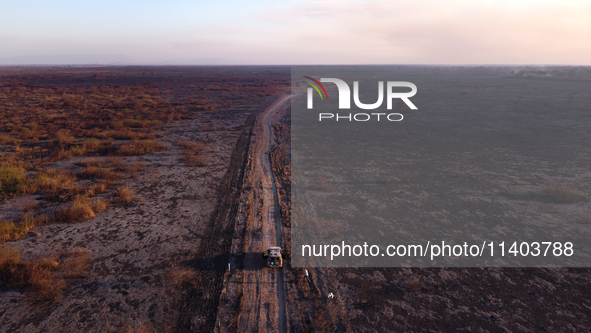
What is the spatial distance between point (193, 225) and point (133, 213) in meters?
2.81

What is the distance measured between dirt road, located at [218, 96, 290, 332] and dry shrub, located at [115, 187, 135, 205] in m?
4.85

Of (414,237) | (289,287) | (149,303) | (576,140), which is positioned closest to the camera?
(149,303)

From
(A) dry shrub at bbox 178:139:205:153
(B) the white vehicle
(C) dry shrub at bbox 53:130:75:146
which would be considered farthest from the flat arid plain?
(C) dry shrub at bbox 53:130:75:146

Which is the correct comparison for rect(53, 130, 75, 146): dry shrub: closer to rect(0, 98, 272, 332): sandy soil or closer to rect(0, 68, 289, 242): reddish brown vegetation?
rect(0, 68, 289, 242): reddish brown vegetation

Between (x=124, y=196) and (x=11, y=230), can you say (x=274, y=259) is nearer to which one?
(x=124, y=196)

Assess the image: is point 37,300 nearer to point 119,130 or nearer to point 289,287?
point 289,287

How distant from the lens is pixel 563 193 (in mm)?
13227

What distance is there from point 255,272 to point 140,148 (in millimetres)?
15637

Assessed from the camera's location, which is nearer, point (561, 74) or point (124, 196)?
point (124, 196)

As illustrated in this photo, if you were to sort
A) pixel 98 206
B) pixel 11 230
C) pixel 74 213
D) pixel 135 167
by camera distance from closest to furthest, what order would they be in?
1. pixel 11 230
2. pixel 74 213
3. pixel 98 206
4. pixel 135 167

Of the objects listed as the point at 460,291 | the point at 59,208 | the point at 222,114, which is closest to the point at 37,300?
the point at 59,208

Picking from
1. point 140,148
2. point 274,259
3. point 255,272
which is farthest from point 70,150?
point 274,259

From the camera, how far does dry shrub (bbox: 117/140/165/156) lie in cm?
2009

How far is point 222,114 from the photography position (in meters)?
36.1
